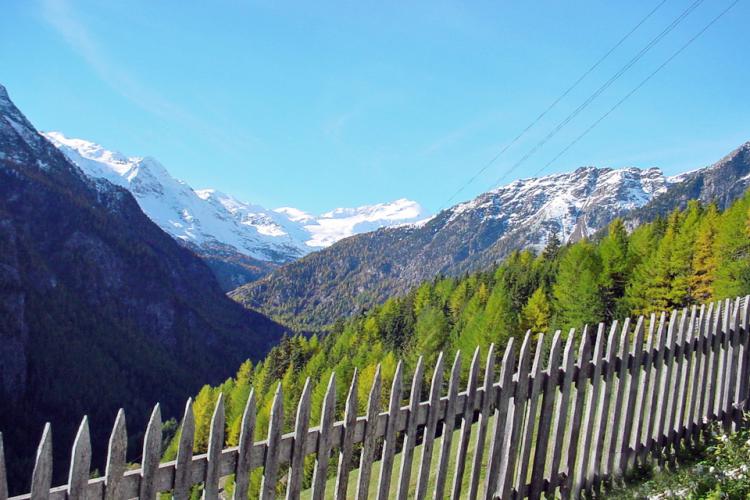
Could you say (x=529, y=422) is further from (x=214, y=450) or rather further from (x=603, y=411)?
(x=214, y=450)

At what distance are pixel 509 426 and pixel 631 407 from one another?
224 cm

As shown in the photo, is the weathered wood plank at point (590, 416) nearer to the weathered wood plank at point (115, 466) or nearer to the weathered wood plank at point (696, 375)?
the weathered wood plank at point (696, 375)

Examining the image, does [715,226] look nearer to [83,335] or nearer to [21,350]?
Result: [21,350]

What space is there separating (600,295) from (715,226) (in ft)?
36.7

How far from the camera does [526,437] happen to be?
6.12m

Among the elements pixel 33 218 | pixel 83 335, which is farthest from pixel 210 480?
pixel 33 218

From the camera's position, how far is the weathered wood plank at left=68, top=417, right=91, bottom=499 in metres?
3.60

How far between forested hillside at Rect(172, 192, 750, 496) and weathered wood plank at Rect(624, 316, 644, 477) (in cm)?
1559

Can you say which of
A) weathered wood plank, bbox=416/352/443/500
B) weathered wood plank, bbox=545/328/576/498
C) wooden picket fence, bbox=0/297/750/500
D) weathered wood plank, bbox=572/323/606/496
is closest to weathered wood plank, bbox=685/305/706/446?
wooden picket fence, bbox=0/297/750/500

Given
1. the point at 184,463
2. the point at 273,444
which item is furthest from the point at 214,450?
the point at 273,444

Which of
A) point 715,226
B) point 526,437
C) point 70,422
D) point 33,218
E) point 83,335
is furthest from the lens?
point 33,218

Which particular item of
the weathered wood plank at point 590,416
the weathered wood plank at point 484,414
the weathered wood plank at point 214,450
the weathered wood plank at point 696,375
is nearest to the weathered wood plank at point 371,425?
the weathered wood plank at point 484,414

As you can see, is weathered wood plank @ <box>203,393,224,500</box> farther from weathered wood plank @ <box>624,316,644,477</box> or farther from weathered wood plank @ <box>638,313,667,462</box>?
weathered wood plank @ <box>638,313,667,462</box>

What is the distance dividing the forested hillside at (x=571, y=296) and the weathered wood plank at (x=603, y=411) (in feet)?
52.4
